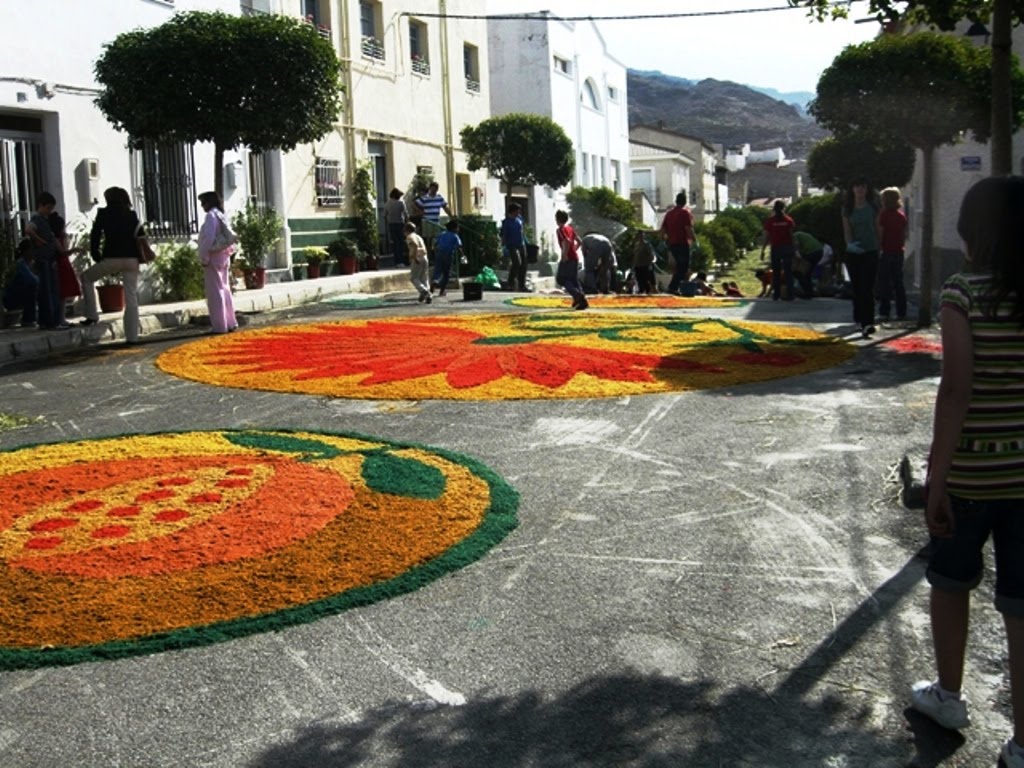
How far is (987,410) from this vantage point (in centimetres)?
344

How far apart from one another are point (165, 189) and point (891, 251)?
11.1 m

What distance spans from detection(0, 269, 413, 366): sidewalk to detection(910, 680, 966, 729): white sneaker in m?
10.8

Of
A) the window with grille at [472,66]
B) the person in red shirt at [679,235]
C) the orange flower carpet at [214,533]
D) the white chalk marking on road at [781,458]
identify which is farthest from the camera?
the window with grille at [472,66]

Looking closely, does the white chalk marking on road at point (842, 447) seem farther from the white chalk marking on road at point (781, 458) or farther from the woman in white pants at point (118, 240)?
the woman in white pants at point (118, 240)

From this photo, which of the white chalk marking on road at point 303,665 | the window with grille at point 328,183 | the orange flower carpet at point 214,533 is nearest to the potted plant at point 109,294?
the window with grille at point 328,183

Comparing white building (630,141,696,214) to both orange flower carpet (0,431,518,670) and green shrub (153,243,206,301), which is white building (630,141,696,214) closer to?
green shrub (153,243,206,301)

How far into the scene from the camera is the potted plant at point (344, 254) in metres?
24.1

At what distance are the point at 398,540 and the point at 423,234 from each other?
20.9 metres

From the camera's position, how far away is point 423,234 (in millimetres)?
25969

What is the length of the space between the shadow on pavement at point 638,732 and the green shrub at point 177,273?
15087 millimetres

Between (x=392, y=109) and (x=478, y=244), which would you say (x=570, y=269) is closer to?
(x=478, y=244)

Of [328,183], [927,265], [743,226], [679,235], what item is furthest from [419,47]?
[743,226]

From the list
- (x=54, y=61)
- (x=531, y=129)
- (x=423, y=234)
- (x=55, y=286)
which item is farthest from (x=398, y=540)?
(x=531, y=129)

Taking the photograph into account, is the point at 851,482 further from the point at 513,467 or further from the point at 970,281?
the point at 970,281
